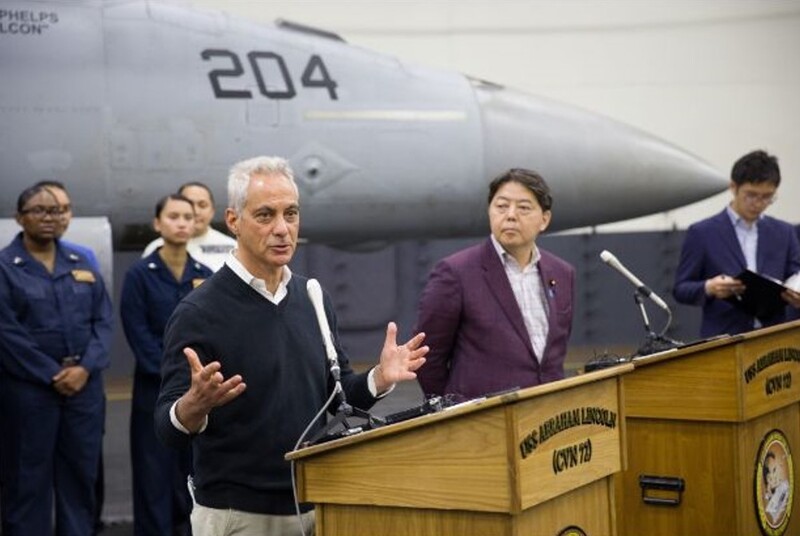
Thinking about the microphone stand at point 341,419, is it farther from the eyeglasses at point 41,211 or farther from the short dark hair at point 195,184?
the short dark hair at point 195,184

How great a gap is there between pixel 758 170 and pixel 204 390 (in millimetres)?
3317

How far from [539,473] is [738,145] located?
421 inches

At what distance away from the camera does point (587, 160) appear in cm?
691

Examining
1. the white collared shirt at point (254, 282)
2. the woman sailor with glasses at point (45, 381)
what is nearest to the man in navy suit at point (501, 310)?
the white collared shirt at point (254, 282)

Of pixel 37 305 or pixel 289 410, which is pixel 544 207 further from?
pixel 37 305

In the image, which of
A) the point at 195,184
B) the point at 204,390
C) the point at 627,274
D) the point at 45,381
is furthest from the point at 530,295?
the point at 195,184

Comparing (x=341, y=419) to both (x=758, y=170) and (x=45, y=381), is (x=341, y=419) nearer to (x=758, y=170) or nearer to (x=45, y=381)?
(x=45, y=381)

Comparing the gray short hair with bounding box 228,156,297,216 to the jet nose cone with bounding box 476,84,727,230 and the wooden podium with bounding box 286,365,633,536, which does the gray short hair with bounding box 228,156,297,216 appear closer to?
the wooden podium with bounding box 286,365,633,536

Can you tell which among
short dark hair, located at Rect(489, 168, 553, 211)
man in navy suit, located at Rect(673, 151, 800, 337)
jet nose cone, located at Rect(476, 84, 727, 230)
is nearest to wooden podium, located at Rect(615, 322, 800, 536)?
short dark hair, located at Rect(489, 168, 553, 211)

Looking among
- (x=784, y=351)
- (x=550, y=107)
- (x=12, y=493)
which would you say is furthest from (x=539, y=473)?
(x=550, y=107)

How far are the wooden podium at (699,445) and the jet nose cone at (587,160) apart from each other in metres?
2.82

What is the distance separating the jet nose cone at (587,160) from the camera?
681 cm

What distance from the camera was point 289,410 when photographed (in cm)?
286

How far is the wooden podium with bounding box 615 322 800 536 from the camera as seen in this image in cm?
398
